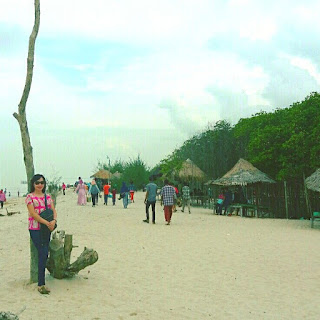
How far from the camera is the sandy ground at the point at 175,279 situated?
655 cm

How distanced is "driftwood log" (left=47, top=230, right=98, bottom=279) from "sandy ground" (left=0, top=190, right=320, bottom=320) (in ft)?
0.48

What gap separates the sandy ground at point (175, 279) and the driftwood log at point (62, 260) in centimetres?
15

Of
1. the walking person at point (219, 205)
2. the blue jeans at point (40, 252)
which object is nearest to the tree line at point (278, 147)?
the walking person at point (219, 205)

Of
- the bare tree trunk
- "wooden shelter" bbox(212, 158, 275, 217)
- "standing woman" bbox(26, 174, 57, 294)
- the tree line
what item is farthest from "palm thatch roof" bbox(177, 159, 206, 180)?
"standing woman" bbox(26, 174, 57, 294)

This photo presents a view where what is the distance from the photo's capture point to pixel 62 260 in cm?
752

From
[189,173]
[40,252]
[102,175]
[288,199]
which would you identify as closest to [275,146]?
[288,199]

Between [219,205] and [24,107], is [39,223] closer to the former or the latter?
[24,107]

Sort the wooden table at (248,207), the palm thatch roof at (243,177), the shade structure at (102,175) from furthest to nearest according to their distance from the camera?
the shade structure at (102,175) < the palm thatch roof at (243,177) < the wooden table at (248,207)

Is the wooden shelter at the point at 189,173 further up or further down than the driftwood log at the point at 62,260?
further up

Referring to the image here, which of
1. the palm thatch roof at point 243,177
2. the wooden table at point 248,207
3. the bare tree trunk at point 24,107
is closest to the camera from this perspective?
the bare tree trunk at point 24,107

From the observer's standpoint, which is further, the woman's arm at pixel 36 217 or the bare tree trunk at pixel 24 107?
the bare tree trunk at pixel 24 107

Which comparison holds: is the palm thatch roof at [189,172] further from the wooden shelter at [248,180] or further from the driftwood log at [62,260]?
the driftwood log at [62,260]

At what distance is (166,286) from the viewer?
26.2 feet

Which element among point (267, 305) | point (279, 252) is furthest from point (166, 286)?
point (279, 252)
